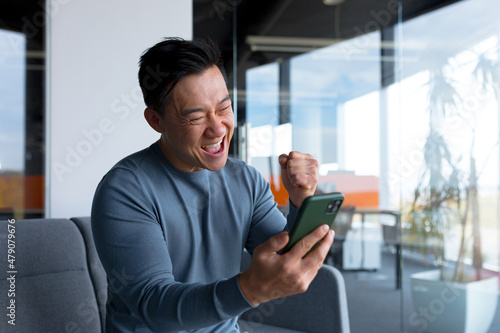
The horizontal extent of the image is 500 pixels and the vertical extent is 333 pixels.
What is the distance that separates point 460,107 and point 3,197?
282 cm

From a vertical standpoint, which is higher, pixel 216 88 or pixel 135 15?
A: pixel 135 15

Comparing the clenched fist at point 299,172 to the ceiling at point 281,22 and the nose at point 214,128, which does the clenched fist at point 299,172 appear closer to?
the nose at point 214,128

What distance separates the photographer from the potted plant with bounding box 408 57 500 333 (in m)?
2.87

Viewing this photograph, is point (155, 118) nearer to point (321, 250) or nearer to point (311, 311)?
point (321, 250)

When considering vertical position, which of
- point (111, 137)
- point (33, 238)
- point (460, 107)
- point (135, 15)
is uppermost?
point (135, 15)

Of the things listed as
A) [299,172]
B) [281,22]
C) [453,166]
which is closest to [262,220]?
[299,172]

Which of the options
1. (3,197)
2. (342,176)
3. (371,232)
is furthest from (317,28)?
(3,197)

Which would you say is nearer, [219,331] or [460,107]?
[219,331]

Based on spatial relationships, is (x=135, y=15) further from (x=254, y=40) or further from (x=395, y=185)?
(x=395, y=185)

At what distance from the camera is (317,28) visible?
329 centimetres

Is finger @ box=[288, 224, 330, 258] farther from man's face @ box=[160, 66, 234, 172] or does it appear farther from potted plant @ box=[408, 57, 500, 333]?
potted plant @ box=[408, 57, 500, 333]

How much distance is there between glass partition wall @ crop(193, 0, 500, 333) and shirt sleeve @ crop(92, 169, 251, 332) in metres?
Answer: 2.24

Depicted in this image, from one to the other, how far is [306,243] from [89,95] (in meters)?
1.58

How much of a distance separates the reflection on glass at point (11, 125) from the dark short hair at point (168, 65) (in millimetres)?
1555
